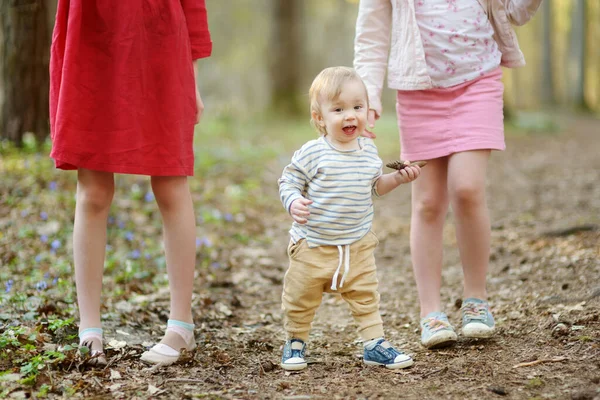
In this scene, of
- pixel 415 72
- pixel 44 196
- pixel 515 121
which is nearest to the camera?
pixel 415 72

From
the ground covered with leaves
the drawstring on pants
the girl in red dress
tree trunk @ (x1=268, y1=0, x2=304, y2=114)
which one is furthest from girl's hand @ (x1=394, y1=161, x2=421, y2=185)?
tree trunk @ (x1=268, y1=0, x2=304, y2=114)

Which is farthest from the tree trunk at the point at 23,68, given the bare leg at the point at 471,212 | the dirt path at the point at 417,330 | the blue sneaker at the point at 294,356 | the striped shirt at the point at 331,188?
the bare leg at the point at 471,212

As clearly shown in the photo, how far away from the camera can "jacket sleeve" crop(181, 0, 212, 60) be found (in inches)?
119

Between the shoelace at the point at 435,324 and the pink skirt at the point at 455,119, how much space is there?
0.80 metres

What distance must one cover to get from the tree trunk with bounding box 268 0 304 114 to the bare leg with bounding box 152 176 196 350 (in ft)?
40.9

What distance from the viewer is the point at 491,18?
10.8 feet

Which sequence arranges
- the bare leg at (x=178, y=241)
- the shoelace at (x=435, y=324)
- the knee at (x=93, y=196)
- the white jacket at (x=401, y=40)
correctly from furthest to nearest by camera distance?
the white jacket at (x=401, y=40) → the shoelace at (x=435, y=324) → the bare leg at (x=178, y=241) → the knee at (x=93, y=196)

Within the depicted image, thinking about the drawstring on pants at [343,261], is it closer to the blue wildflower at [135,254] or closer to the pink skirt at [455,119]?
the pink skirt at [455,119]

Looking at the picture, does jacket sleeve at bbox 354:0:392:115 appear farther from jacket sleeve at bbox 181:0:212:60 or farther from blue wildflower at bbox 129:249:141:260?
blue wildflower at bbox 129:249:141:260

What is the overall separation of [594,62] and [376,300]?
34.8m

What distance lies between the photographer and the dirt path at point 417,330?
8.51 ft

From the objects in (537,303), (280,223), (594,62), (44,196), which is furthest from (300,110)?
(594,62)

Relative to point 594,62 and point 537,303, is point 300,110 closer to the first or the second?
point 537,303

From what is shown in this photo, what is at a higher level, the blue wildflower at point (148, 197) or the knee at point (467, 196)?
the knee at point (467, 196)
